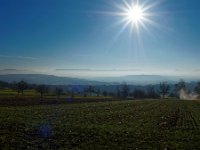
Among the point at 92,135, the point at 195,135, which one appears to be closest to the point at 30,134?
the point at 92,135

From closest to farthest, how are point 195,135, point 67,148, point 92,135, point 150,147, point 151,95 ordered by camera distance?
point 67,148
point 150,147
point 92,135
point 195,135
point 151,95

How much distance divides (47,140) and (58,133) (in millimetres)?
3037

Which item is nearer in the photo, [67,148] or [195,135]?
[67,148]

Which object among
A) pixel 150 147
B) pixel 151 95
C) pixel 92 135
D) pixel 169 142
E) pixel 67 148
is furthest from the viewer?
pixel 151 95

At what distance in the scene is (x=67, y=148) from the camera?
1850cm

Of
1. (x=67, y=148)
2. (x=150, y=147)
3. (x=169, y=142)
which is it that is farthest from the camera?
(x=169, y=142)

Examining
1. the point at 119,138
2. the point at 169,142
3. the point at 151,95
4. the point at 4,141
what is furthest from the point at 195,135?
the point at 151,95

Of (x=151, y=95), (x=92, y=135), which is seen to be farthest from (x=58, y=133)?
(x=151, y=95)

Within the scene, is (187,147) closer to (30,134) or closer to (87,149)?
(87,149)

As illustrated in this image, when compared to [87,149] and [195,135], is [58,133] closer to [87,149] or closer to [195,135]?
[87,149]

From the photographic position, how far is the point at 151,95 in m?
189

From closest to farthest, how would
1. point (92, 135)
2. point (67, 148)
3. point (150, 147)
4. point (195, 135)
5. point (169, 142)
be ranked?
point (67, 148) < point (150, 147) < point (169, 142) < point (92, 135) < point (195, 135)

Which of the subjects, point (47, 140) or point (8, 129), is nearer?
point (47, 140)

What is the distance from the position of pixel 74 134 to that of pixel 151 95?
556 feet
